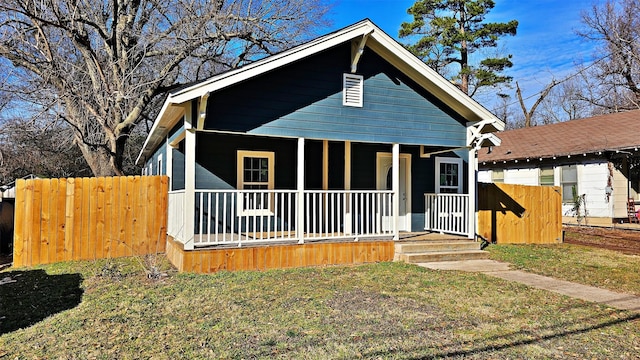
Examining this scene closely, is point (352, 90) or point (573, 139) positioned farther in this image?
point (573, 139)

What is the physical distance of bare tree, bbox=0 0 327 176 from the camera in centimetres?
1329

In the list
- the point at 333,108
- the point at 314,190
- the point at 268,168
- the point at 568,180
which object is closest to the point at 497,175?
the point at 568,180

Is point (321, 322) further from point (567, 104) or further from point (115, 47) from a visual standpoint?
point (567, 104)

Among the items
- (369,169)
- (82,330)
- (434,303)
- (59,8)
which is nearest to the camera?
(82,330)

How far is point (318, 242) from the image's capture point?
27.9ft

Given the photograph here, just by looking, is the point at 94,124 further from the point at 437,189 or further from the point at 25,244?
the point at 437,189

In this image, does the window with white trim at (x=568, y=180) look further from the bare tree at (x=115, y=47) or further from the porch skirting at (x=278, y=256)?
the bare tree at (x=115, y=47)

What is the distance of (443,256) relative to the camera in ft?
29.0

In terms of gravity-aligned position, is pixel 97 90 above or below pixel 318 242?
above

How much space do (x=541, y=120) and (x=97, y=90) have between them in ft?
116

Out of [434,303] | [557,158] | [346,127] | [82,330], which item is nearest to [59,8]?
[346,127]

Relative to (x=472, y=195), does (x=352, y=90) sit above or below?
above

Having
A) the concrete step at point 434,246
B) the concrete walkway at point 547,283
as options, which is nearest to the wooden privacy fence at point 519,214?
the concrete step at point 434,246

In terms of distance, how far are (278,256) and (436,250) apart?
11.4 feet
